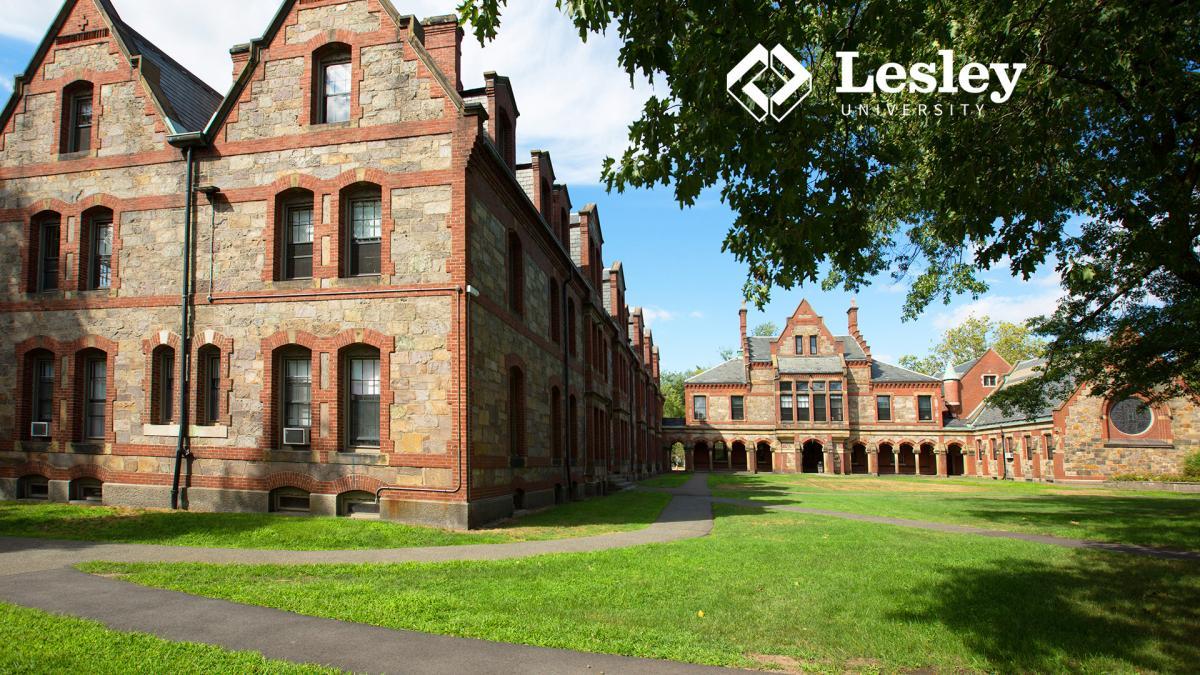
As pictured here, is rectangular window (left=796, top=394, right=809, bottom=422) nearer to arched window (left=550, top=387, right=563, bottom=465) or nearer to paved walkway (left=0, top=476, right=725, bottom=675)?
arched window (left=550, top=387, right=563, bottom=465)

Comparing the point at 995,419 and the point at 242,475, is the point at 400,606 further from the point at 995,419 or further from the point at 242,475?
the point at 995,419

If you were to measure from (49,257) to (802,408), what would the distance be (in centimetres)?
5275

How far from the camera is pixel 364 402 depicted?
14.1m

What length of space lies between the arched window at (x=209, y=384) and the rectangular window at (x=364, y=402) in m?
3.14

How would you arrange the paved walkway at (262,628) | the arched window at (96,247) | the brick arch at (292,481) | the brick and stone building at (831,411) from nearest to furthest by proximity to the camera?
the paved walkway at (262,628), the brick arch at (292,481), the arched window at (96,247), the brick and stone building at (831,411)

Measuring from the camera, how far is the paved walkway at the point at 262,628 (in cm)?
513

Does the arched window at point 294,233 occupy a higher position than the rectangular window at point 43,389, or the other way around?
the arched window at point 294,233

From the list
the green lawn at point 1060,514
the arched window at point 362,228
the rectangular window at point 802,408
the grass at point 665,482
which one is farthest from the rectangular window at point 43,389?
the rectangular window at point 802,408

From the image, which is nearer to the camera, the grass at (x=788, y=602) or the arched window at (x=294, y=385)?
the grass at (x=788, y=602)

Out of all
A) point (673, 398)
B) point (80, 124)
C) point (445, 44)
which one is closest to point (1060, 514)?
point (445, 44)

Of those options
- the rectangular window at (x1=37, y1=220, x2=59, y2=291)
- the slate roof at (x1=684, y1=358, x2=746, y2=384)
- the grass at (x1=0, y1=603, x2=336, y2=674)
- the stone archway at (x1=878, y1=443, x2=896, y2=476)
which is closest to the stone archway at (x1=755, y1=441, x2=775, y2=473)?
the slate roof at (x1=684, y1=358, x2=746, y2=384)

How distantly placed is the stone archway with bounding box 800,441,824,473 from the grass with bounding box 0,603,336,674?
194 ft

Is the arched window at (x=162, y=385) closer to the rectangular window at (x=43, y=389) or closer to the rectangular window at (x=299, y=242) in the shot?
the rectangular window at (x=43, y=389)

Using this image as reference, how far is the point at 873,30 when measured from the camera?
240 inches
